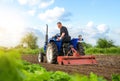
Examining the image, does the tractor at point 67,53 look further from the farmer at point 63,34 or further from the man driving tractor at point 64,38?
the farmer at point 63,34

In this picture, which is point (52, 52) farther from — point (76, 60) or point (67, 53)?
point (76, 60)

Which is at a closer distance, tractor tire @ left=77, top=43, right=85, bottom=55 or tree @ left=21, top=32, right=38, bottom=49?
tractor tire @ left=77, top=43, right=85, bottom=55

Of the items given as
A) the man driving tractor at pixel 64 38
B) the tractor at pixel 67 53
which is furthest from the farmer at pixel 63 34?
the tractor at pixel 67 53

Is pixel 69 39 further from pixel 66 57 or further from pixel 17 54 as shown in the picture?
pixel 17 54

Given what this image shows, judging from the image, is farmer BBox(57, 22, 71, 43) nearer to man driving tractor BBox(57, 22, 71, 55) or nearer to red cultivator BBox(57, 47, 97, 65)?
A: man driving tractor BBox(57, 22, 71, 55)

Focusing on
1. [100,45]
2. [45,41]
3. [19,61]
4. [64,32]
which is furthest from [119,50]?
[19,61]

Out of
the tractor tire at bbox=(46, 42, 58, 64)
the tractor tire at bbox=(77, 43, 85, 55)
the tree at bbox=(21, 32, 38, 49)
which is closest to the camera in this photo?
the tractor tire at bbox=(46, 42, 58, 64)

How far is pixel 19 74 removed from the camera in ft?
2.56

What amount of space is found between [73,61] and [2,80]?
14.8 meters

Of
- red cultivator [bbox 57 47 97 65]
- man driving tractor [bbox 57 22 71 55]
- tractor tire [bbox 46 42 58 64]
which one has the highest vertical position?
man driving tractor [bbox 57 22 71 55]

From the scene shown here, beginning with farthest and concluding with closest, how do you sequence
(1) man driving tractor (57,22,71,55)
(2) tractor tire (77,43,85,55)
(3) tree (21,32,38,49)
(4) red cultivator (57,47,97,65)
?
1. (3) tree (21,32,38,49)
2. (2) tractor tire (77,43,85,55)
3. (1) man driving tractor (57,22,71,55)
4. (4) red cultivator (57,47,97,65)

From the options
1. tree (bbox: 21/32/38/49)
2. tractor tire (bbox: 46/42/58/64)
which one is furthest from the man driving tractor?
tree (bbox: 21/32/38/49)

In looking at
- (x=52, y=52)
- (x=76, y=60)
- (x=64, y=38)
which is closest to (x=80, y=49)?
(x=64, y=38)

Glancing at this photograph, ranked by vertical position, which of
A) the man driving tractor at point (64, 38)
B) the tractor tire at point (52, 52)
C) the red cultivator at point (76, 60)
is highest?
the man driving tractor at point (64, 38)
